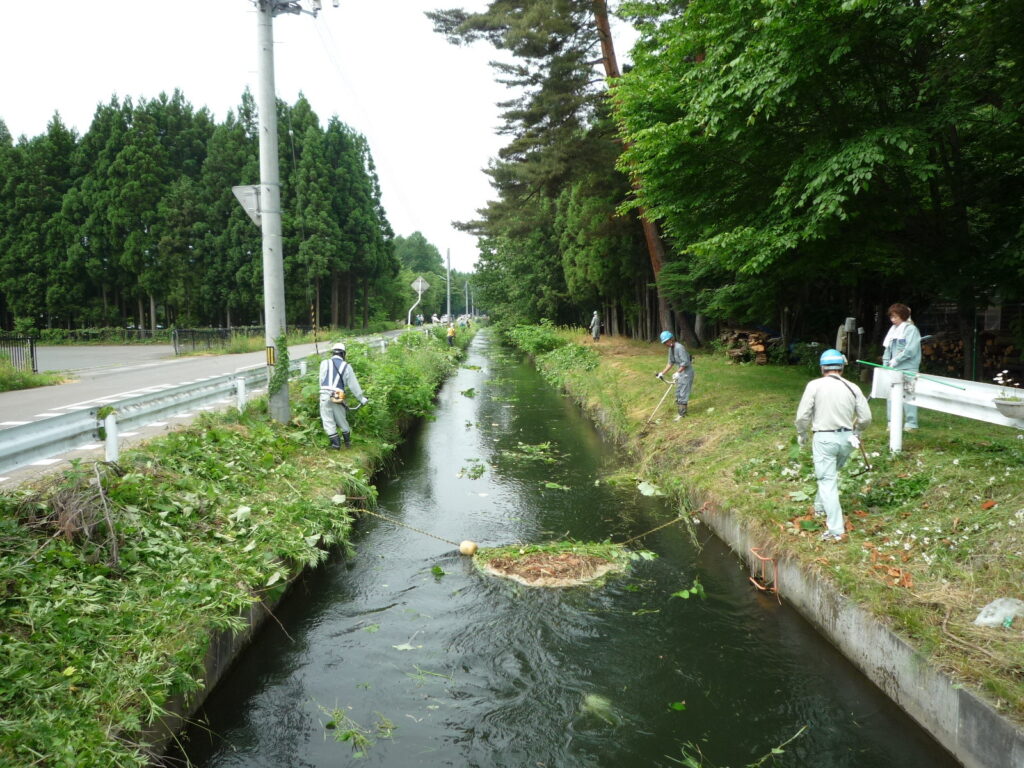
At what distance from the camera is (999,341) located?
14195 millimetres

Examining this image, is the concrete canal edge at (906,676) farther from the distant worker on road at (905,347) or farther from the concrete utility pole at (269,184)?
the concrete utility pole at (269,184)

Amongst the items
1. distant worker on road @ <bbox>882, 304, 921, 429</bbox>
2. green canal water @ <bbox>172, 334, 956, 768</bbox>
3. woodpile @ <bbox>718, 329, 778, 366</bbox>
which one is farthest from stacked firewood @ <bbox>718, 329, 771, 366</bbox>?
green canal water @ <bbox>172, 334, 956, 768</bbox>

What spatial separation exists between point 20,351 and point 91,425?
16107 mm

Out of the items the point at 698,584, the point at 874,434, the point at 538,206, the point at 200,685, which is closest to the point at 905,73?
the point at 874,434

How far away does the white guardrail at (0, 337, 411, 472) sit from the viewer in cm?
507

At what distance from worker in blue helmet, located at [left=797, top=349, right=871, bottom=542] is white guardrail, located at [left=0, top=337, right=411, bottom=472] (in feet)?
21.6

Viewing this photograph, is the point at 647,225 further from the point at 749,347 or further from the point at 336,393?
the point at 336,393

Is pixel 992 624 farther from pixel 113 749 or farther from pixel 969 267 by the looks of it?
pixel 969 267

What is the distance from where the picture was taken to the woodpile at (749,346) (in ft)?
62.2

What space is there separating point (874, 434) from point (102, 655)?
8172mm

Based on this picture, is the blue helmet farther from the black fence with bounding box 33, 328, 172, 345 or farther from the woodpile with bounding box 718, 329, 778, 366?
the black fence with bounding box 33, 328, 172, 345

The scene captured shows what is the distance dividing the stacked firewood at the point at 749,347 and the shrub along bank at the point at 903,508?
716 cm

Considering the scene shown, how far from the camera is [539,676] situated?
4.86 meters

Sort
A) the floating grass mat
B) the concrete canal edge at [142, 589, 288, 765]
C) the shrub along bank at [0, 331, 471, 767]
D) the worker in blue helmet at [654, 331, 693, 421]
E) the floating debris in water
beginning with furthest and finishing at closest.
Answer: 1. the worker in blue helmet at [654, 331, 693, 421]
2. the floating grass mat
3. the floating debris in water
4. the concrete canal edge at [142, 589, 288, 765]
5. the shrub along bank at [0, 331, 471, 767]
